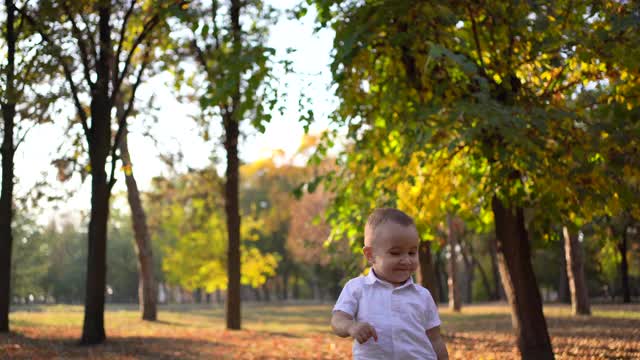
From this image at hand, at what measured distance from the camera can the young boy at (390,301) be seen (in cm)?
375

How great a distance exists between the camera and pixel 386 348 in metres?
3.80

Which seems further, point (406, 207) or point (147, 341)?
point (147, 341)

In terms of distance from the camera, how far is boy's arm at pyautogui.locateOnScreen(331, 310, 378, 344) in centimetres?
355

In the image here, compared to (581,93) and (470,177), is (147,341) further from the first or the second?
(581,93)

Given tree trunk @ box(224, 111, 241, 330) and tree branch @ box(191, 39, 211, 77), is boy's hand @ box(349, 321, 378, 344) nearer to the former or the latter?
tree branch @ box(191, 39, 211, 77)

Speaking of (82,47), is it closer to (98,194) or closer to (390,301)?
(98,194)

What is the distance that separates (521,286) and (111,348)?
8.90 metres

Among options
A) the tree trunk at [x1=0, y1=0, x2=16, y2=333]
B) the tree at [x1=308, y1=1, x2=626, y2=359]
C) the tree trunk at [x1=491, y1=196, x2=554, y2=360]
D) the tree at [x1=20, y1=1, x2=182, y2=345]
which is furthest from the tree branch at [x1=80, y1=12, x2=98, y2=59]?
the tree trunk at [x1=491, y1=196, x2=554, y2=360]

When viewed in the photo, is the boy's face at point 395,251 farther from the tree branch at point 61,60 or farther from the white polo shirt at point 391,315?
the tree branch at point 61,60

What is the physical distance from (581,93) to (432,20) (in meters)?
3.65

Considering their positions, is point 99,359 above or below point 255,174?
below

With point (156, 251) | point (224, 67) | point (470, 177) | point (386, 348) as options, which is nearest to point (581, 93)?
point (470, 177)

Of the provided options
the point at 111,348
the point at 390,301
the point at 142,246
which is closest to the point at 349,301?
A: the point at 390,301

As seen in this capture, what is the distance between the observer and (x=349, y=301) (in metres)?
3.88
